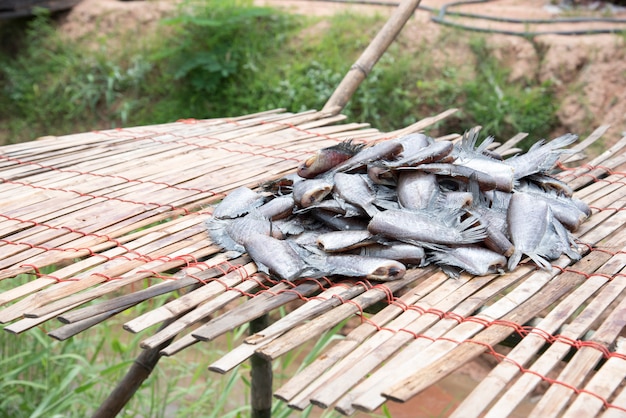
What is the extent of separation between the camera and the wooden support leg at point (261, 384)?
2.88m

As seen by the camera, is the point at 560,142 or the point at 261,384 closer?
the point at 560,142

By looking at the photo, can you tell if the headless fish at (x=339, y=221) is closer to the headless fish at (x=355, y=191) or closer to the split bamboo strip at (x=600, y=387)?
the headless fish at (x=355, y=191)

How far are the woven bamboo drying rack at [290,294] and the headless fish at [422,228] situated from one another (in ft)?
0.31

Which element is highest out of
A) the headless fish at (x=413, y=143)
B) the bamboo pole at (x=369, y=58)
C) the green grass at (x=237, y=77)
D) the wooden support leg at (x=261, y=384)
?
the bamboo pole at (x=369, y=58)

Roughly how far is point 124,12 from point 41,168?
205 inches

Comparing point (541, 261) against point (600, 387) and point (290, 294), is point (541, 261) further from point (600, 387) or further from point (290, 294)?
point (290, 294)

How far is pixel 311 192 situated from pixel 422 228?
1.15 ft

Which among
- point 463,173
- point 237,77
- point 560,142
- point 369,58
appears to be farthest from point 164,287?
point 237,77

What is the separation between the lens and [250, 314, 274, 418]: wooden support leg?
113 inches

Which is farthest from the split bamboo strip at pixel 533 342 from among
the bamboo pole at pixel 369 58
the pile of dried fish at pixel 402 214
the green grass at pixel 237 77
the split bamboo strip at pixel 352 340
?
the green grass at pixel 237 77

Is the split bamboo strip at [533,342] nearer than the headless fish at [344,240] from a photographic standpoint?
Yes

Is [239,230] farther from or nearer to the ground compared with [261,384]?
farther from the ground

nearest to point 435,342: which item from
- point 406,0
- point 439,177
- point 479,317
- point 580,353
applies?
point 479,317

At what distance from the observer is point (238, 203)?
2260 millimetres
